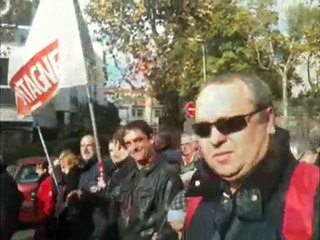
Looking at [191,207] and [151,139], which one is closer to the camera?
[191,207]

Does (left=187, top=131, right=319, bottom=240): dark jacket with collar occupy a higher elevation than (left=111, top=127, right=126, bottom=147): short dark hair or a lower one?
lower

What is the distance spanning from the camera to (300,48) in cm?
209

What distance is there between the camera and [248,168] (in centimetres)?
183

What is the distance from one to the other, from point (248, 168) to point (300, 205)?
0.15m

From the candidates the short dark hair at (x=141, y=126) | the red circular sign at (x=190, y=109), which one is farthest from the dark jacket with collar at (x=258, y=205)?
the short dark hair at (x=141, y=126)

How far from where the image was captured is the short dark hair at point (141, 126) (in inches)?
88.3

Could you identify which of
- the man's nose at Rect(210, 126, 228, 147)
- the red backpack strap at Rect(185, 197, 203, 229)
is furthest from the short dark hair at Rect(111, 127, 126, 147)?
the man's nose at Rect(210, 126, 228, 147)

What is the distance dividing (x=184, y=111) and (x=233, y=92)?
29 centimetres

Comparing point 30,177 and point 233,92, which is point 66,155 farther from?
point 233,92

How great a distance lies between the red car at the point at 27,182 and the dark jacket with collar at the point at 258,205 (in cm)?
61

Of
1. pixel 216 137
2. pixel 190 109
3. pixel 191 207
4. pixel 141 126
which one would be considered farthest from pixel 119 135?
pixel 216 137

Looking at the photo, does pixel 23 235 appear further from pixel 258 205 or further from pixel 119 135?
pixel 258 205

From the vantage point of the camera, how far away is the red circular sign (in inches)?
81.4

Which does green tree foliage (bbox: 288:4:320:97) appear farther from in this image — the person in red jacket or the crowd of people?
the person in red jacket
